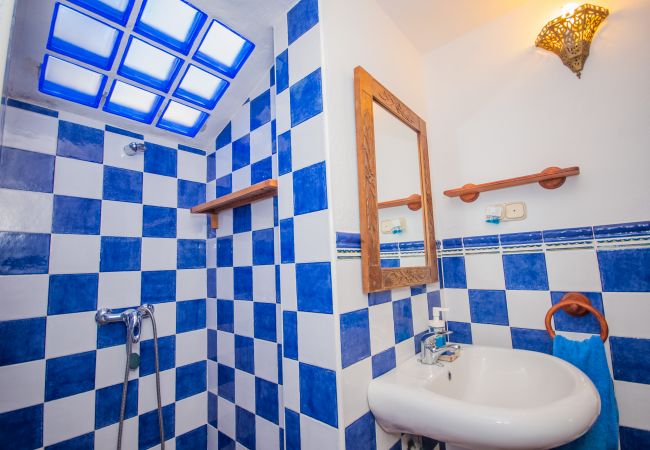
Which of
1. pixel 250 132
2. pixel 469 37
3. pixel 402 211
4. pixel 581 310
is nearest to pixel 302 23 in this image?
pixel 250 132

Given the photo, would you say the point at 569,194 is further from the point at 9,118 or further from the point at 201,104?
the point at 9,118

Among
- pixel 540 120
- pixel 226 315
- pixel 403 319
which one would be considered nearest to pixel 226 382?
pixel 226 315

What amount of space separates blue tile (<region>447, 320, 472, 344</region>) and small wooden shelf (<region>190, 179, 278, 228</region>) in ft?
3.22

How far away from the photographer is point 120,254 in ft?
4.27

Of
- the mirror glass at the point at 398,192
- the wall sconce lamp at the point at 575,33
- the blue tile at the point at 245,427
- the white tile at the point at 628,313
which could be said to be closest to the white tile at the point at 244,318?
the blue tile at the point at 245,427

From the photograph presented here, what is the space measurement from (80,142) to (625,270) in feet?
6.77

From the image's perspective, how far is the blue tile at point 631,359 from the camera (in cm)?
97

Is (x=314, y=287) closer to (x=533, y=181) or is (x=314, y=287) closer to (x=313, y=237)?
(x=313, y=237)

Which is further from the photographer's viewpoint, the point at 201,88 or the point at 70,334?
the point at 201,88

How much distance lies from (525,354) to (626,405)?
313 millimetres

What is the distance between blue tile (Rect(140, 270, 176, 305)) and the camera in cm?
136

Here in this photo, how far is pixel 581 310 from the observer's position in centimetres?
107

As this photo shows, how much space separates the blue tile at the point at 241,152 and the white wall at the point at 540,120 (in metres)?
0.87

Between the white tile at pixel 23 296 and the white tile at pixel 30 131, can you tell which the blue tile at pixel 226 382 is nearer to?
the white tile at pixel 23 296
